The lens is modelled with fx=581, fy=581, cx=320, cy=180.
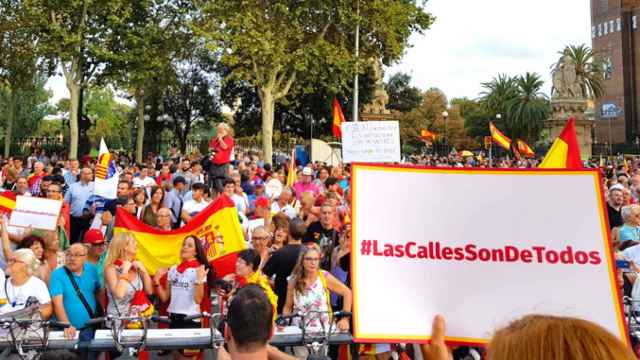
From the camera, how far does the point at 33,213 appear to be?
22.2 feet

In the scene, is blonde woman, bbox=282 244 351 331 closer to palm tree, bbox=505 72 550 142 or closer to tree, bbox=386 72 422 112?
tree, bbox=386 72 422 112

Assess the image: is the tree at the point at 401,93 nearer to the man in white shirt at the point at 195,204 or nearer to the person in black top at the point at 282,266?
the man in white shirt at the point at 195,204

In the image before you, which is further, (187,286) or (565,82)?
(565,82)

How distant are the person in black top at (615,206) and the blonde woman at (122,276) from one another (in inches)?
260

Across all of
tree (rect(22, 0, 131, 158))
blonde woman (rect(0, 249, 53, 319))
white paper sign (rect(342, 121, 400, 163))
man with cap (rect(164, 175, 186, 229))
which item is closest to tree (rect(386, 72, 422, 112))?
tree (rect(22, 0, 131, 158))

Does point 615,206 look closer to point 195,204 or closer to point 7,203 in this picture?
point 195,204

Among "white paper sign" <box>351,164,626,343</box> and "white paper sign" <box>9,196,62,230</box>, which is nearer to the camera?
"white paper sign" <box>351,164,626,343</box>

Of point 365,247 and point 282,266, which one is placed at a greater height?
point 365,247

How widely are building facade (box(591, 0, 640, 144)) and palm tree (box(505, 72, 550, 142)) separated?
7.06 m

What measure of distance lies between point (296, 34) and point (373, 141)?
16553mm

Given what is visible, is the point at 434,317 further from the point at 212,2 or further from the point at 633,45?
the point at 633,45

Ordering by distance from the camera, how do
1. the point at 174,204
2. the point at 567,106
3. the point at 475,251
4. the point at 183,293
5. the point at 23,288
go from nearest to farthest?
the point at 475,251
the point at 23,288
the point at 183,293
the point at 174,204
the point at 567,106

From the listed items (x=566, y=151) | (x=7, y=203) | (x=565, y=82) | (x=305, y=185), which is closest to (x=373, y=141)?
(x=305, y=185)

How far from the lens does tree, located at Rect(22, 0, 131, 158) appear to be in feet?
85.7
